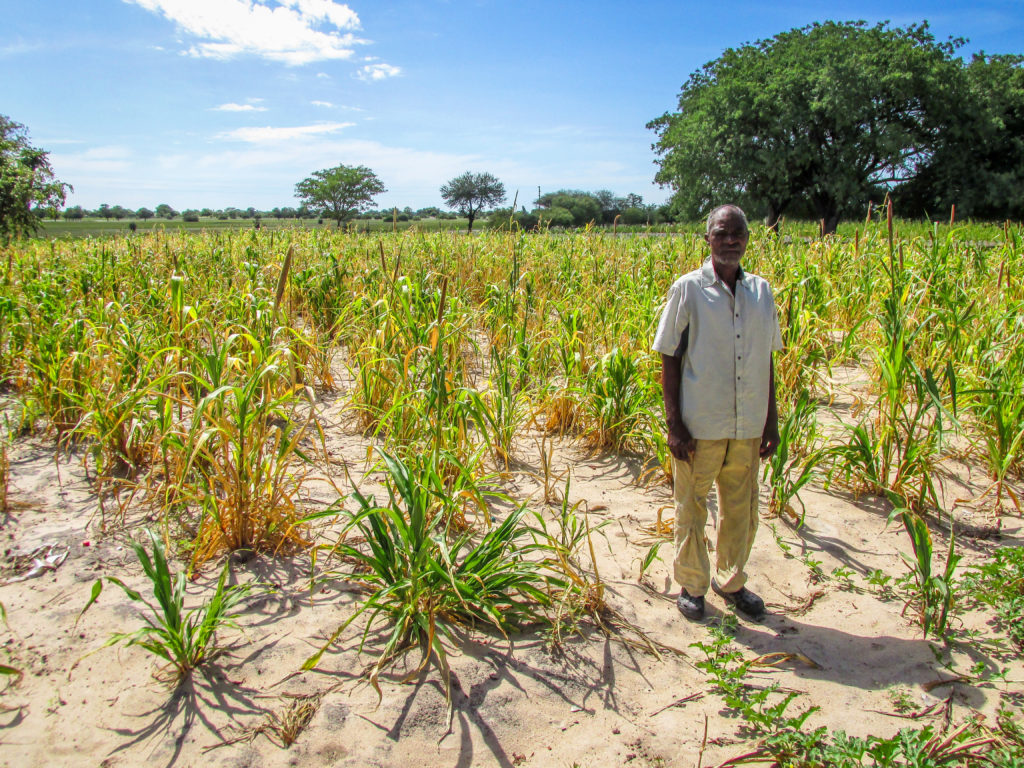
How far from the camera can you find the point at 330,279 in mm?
5879

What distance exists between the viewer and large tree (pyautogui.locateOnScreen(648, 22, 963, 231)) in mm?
24156

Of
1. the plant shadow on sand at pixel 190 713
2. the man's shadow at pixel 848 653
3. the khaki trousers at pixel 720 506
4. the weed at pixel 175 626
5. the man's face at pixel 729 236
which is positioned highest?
the man's face at pixel 729 236

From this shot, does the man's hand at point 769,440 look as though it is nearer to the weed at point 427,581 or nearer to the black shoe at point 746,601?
the black shoe at point 746,601

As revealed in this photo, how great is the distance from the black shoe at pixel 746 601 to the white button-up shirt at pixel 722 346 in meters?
0.68

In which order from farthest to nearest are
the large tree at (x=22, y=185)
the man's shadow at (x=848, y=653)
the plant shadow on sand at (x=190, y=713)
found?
1. the large tree at (x=22, y=185)
2. the man's shadow at (x=848, y=653)
3. the plant shadow on sand at (x=190, y=713)

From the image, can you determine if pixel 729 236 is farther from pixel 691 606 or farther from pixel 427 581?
pixel 427 581

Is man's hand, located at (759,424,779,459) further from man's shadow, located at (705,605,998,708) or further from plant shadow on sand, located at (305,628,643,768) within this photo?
plant shadow on sand, located at (305,628,643,768)

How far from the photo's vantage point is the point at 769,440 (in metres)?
2.40

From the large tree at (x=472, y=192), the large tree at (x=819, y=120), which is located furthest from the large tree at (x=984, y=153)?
the large tree at (x=472, y=192)

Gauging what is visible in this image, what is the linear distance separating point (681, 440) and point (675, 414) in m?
0.10

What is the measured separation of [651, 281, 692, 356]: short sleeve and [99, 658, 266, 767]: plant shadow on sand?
5.84ft

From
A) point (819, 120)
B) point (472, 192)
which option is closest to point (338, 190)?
point (472, 192)

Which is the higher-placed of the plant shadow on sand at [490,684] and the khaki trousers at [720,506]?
the khaki trousers at [720,506]

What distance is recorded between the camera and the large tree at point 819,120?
79.3 ft
